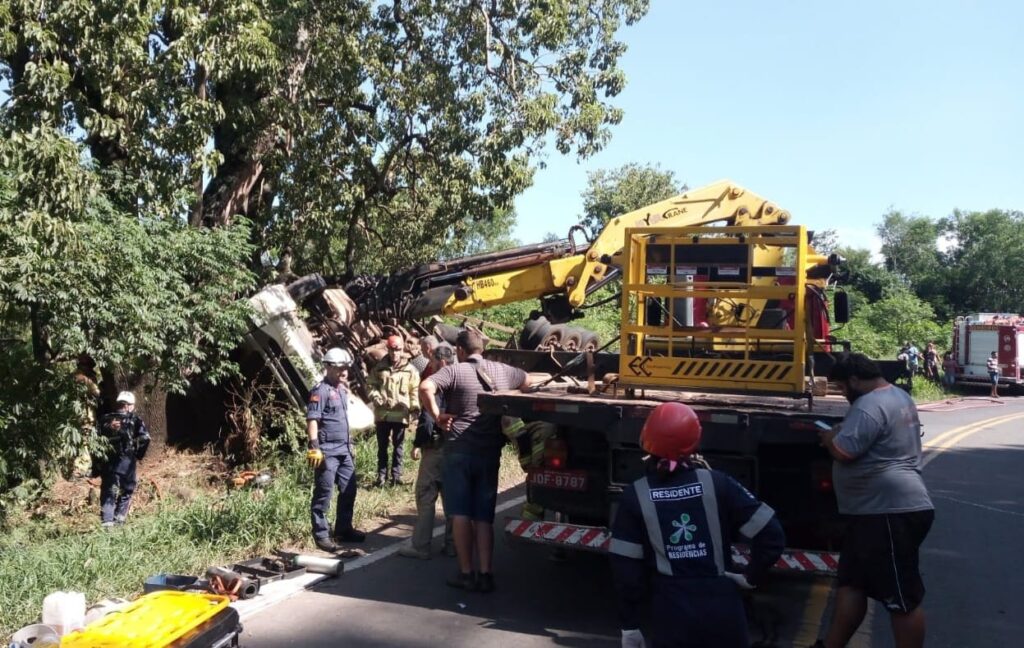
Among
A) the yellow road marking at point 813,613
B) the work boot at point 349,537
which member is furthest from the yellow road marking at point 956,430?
the work boot at point 349,537

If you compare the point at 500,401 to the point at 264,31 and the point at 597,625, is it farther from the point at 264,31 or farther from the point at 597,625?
the point at 264,31

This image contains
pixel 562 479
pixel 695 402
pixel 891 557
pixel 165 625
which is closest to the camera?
pixel 165 625

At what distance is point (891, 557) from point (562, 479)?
7.33 ft

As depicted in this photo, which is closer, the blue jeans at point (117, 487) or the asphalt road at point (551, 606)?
the asphalt road at point (551, 606)

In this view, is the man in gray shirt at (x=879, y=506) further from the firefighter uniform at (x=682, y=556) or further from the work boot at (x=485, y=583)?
the work boot at (x=485, y=583)

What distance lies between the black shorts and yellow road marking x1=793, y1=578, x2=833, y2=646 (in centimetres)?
90

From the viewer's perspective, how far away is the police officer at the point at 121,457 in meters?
9.00

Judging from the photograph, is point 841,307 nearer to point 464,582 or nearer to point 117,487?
point 464,582

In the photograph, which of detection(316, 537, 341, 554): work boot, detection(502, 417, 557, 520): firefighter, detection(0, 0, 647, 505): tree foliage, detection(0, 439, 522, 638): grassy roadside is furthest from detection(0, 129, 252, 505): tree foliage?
detection(502, 417, 557, 520): firefighter

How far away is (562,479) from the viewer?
242 inches

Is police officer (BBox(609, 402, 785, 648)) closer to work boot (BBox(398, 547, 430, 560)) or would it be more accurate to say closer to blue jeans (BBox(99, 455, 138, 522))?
work boot (BBox(398, 547, 430, 560))

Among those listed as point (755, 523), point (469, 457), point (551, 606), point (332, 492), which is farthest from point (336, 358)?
point (755, 523)

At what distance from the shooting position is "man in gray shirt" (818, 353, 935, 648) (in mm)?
4594

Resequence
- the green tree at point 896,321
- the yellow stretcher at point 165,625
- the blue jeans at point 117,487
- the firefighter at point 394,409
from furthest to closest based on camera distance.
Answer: the green tree at point 896,321 < the firefighter at point 394,409 < the blue jeans at point 117,487 < the yellow stretcher at point 165,625
